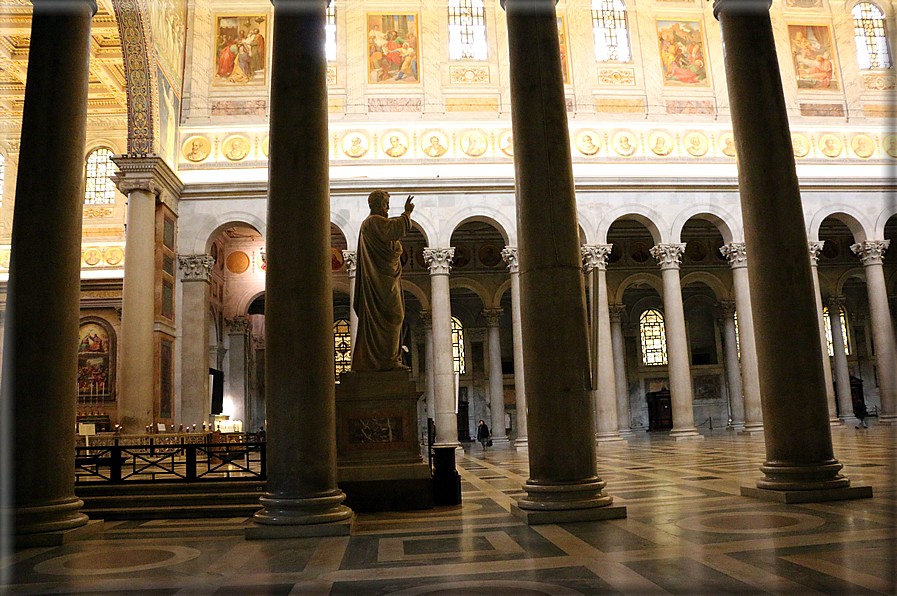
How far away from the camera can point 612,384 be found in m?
21.3

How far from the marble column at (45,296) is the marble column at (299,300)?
6.86 feet

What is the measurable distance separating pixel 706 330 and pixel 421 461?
90.4 ft

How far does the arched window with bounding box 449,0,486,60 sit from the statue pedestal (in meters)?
17.6

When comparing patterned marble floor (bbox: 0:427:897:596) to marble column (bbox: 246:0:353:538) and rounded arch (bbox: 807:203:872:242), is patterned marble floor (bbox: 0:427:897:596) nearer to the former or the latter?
marble column (bbox: 246:0:353:538)

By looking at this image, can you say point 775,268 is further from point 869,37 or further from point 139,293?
point 869,37

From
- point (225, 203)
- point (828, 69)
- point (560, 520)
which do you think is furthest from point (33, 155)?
point (828, 69)

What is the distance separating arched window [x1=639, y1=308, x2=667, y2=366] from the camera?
32.6 meters

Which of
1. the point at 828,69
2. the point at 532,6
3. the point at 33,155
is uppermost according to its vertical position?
the point at 828,69

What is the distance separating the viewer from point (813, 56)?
24.6 metres

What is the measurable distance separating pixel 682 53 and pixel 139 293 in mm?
18974

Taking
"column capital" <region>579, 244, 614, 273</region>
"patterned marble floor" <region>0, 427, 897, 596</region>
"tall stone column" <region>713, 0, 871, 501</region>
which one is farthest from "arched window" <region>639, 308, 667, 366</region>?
"tall stone column" <region>713, 0, 871, 501</region>

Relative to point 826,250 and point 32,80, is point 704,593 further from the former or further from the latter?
point 826,250

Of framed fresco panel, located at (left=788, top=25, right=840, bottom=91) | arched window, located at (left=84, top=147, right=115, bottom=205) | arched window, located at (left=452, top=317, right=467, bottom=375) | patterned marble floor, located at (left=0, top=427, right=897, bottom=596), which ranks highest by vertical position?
framed fresco panel, located at (left=788, top=25, right=840, bottom=91)

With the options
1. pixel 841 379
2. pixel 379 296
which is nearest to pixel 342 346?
pixel 841 379
